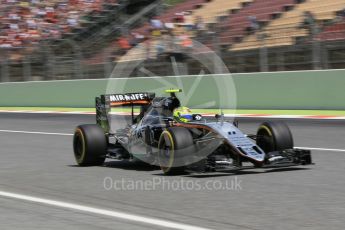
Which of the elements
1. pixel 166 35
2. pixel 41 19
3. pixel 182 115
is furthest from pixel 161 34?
pixel 182 115

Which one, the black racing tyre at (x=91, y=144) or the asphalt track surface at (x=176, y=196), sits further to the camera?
the black racing tyre at (x=91, y=144)

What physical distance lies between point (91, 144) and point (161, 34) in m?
14.3

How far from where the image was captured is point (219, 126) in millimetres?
8156

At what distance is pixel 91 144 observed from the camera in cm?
923

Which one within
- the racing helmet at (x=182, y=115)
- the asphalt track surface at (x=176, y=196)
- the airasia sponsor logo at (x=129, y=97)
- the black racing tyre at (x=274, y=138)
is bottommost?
the asphalt track surface at (x=176, y=196)

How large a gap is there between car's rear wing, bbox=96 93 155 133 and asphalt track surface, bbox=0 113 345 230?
660 millimetres

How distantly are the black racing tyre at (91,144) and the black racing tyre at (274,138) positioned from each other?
2178 millimetres

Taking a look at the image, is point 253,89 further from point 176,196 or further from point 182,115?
point 176,196

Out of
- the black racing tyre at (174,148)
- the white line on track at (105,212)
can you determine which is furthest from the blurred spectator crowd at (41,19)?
the white line on track at (105,212)

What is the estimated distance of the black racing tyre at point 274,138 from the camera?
841 cm

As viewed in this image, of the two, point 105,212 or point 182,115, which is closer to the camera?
point 105,212

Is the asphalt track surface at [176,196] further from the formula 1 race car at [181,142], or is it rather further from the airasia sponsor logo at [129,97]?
the airasia sponsor logo at [129,97]

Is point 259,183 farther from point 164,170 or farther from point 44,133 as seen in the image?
point 44,133

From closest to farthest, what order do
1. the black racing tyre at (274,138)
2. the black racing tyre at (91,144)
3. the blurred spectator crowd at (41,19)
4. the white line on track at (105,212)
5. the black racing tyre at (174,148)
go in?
the white line on track at (105,212) → the black racing tyre at (174,148) → the black racing tyre at (274,138) → the black racing tyre at (91,144) → the blurred spectator crowd at (41,19)
